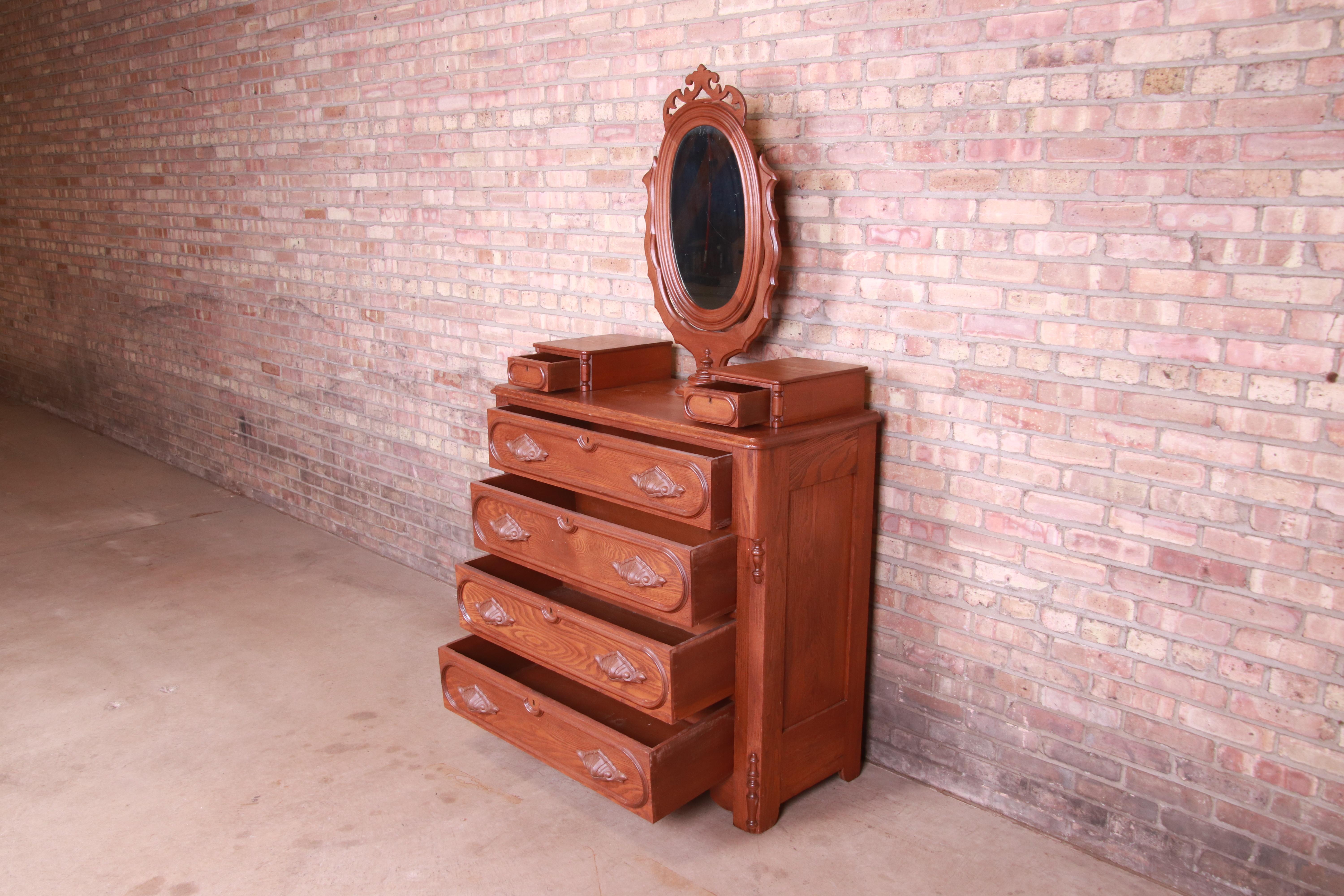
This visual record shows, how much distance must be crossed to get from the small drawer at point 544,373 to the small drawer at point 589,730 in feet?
2.64

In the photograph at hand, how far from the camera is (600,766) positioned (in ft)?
8.50

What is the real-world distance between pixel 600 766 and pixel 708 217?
1.50 metres

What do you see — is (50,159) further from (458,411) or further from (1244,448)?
(1244,448)

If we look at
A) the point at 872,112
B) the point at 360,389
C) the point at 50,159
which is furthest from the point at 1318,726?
the point at 50,159

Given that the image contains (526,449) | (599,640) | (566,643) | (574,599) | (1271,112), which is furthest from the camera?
(574,599)

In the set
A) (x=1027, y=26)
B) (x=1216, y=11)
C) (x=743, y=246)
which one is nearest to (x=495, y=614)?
(x=743, y=246)

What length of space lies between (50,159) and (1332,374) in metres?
7.49

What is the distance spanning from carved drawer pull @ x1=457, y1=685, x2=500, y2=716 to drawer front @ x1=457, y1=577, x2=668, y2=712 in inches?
5.9

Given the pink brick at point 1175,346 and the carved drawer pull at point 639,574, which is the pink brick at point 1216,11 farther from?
the carved drawer pull at point 639,574

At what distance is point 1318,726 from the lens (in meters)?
2.14

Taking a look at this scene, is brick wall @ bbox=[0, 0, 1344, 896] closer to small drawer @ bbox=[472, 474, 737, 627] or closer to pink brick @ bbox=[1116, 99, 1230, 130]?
pink brick @ bbox=[1116, 99, 1230, 130]

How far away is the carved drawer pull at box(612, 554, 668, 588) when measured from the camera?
8.21ft

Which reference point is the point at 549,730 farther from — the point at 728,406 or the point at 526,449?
the point at 728,406

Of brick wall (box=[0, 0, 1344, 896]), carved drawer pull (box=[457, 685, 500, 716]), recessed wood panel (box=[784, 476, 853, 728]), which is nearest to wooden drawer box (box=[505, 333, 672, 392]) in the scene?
brick wall (box=[0, 0, 1344, 896])
